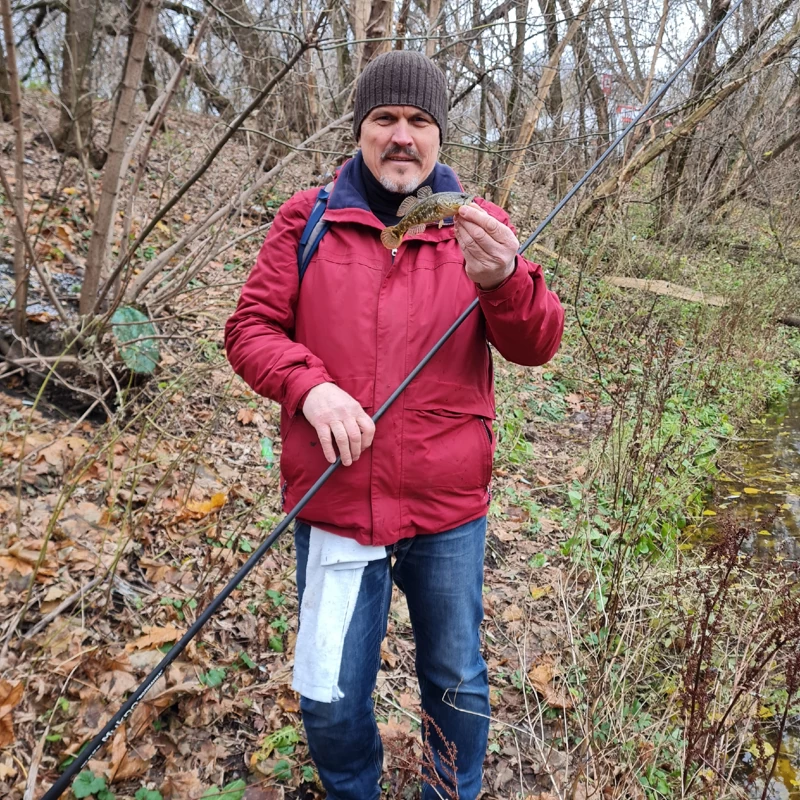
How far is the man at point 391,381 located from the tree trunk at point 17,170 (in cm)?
218

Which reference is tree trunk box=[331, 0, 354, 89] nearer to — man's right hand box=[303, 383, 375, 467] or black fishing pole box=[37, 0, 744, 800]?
black fishing pole box=[37, 0, 744, 800]

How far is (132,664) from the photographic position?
97.5 inches

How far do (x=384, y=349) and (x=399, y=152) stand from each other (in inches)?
23.4

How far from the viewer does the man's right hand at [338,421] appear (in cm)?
159

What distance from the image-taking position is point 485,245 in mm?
1559

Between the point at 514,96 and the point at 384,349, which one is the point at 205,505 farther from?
the point at 514,96

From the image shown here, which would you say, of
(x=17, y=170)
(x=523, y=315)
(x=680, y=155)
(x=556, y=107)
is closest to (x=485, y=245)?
(x=523, y=315)

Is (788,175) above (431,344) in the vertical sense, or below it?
above

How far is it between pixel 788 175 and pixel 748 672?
10.8 metres

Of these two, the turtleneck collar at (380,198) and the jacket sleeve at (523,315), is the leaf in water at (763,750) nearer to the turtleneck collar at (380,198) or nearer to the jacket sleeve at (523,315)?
the jacket sleeve at (523,315)

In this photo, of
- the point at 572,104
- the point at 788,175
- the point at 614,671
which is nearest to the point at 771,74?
the point at 788,175

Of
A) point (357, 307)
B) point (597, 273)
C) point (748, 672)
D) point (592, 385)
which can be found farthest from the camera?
point (597, 273)

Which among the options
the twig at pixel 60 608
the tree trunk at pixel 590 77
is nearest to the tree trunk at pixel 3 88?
the twig at pixel 60 608

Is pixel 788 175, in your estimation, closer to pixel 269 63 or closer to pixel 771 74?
pixel 771 74
